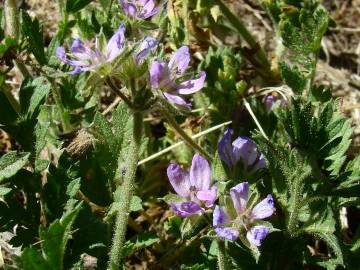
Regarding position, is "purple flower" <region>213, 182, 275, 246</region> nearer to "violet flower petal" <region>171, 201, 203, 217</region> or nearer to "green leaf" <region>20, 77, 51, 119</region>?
"violet flower petal" <region>171, 201, 203, 217</region>

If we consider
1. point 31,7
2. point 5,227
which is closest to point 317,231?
point 5,227

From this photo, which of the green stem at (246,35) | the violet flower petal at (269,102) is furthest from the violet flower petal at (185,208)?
the green stem at (246,35)

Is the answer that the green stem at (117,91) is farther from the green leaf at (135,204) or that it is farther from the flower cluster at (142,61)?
the green leaf at (135,204)

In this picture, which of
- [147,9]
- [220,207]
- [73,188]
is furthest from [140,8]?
[220,207]

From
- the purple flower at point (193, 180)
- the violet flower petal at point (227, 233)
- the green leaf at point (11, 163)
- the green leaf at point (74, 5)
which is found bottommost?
the violet flower petal at point (227, 233)

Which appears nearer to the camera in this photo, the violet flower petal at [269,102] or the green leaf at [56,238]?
the green leaf at [56,238]

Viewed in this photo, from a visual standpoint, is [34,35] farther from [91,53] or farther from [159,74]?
[159,74]
